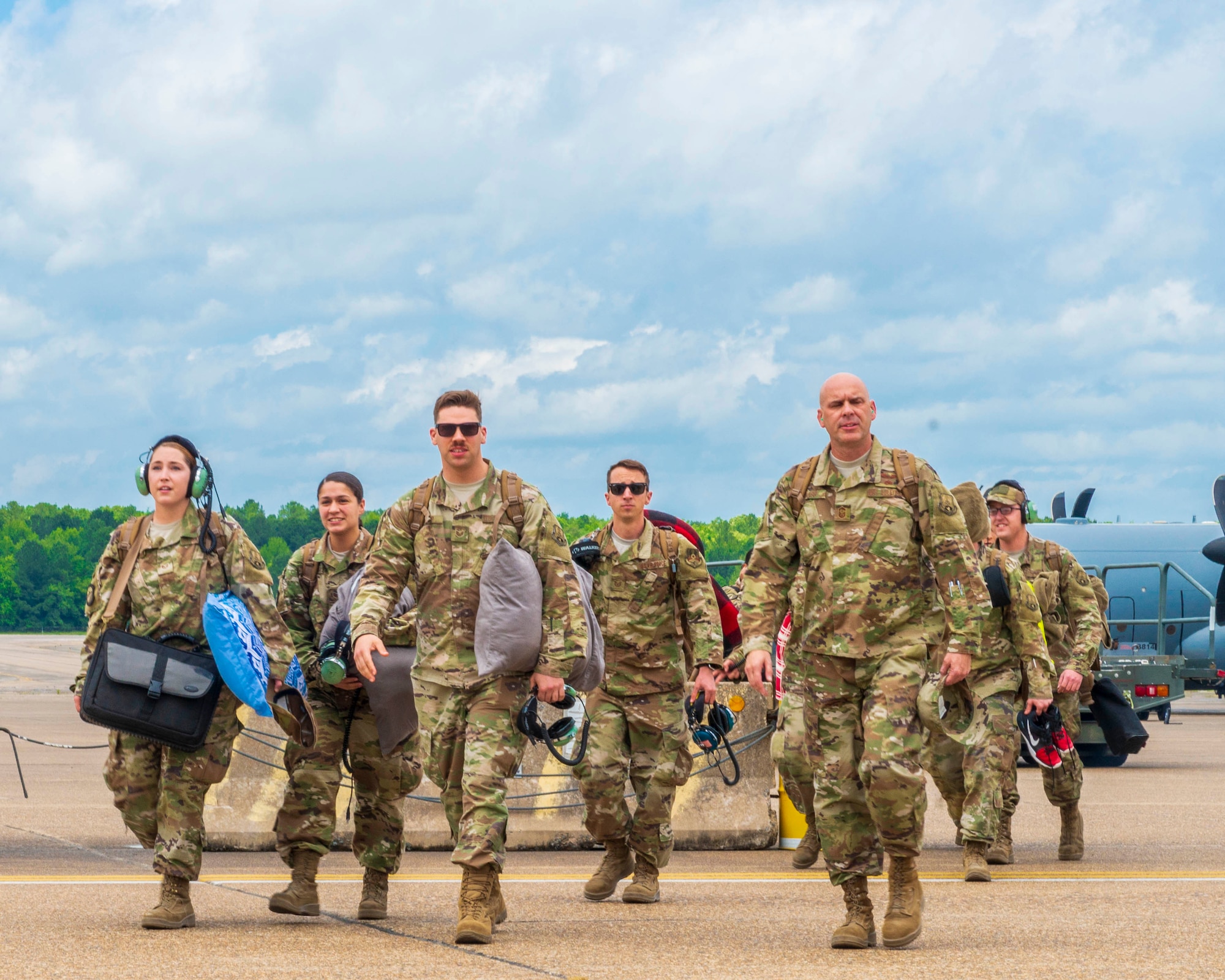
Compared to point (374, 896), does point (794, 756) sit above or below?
above

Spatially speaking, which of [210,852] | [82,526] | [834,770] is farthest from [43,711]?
[82,526]

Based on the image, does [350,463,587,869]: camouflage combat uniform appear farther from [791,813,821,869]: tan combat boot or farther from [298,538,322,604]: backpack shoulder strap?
[791,813,821,869]: tan combat boot

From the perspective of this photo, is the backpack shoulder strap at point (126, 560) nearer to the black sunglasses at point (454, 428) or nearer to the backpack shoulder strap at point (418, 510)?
the backpack shoulder strap at point (418, 510)

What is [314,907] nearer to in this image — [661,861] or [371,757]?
[371,757]

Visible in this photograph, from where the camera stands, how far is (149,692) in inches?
268

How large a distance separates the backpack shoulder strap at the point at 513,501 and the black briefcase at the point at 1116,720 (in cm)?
569

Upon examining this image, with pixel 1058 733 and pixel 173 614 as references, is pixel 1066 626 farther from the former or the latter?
pixel 173 614

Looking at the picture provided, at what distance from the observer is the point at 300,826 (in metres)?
7.52

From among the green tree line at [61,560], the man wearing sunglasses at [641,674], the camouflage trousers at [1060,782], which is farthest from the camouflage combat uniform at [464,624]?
the green tree line at [61,560]

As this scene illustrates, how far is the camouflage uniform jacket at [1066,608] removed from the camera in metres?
10.5

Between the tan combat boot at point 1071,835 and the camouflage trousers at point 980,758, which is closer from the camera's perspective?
the camouflage trousers at point 980,758

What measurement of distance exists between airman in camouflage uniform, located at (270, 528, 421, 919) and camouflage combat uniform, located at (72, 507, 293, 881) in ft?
1.18

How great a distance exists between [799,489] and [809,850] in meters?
3.70

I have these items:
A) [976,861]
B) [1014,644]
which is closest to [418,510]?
[976,861]
